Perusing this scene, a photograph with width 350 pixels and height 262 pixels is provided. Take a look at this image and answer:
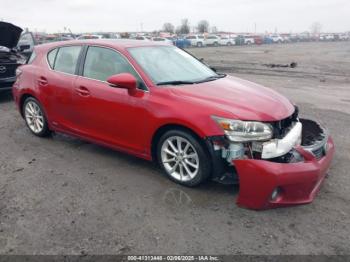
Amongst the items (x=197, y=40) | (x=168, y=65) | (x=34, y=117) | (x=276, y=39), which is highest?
(x=197, y=40)

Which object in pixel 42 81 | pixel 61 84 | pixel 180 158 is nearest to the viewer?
pixel 180 158

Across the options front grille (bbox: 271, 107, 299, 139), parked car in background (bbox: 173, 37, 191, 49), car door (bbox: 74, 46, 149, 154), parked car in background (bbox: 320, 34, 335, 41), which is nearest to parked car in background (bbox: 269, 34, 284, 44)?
parked car in background (bbox: 320, 34, 335, 41)

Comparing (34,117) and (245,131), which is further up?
(245,131)

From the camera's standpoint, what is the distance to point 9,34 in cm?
967

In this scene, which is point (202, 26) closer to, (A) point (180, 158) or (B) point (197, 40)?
(B) point (197, 40)

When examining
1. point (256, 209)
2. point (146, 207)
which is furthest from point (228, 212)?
point (146, 207)

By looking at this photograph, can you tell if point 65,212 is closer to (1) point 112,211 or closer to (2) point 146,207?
(1) point 112,211

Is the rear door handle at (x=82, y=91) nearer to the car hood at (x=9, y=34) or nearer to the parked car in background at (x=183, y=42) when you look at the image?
the car hood at (x=9, y=34)

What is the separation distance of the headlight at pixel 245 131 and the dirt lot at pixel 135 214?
0.72m

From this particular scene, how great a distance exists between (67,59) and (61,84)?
406 millimetres

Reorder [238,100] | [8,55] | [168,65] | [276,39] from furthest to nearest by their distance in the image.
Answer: [276,39] < [8,55] < [168,65] < [238,100]

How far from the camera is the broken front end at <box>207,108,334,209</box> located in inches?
137

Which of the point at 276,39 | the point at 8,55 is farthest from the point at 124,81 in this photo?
the point at 276,39

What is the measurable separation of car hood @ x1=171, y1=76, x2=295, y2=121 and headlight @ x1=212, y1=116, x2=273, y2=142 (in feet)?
0.21
